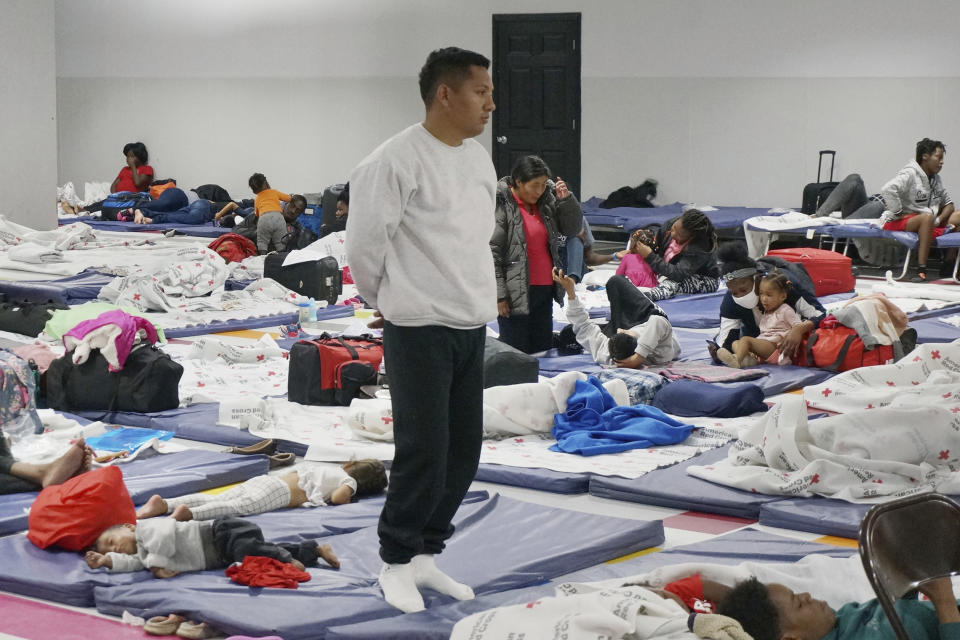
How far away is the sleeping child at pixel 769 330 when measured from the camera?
712 cm

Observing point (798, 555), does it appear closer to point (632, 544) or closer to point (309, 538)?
point (632, 544)

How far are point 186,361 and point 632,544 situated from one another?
154 inches

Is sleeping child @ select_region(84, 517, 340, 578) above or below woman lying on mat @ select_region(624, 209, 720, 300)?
below

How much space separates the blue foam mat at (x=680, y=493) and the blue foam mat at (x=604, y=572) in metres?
0.22

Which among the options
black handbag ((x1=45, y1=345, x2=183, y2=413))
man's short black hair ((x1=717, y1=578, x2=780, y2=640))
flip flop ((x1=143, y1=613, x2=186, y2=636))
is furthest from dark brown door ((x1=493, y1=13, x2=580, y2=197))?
man's short black hair ((x1=717, y1=578, x2=780, y2=640))

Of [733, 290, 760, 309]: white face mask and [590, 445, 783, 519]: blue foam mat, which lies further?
[733, 290, 760, 309]: white face mask

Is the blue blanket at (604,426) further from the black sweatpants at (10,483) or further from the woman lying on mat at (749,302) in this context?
the black sweatpants at (10,483)

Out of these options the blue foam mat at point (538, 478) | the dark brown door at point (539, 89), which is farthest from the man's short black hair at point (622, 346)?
the dark brown door at point (539, 89)

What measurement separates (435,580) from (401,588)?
0.11 metres

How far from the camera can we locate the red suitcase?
10555 millimetres

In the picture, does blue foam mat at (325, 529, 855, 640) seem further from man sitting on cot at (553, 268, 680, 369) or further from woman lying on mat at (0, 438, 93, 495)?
man sitting on cot at (553, 268, 680, 369)

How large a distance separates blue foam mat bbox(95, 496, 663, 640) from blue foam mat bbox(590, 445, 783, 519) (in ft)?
1.42

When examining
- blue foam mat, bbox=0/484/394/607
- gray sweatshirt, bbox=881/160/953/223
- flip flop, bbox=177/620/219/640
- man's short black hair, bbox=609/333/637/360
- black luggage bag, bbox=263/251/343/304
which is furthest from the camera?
gray sweatshirt, bbox=881/160/953/223

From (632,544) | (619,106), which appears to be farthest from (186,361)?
(619,106)
